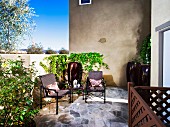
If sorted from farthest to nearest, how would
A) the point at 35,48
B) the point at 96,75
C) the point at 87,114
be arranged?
1. the point at 35,48
2. the point at 96,75
3. the point at 87,114

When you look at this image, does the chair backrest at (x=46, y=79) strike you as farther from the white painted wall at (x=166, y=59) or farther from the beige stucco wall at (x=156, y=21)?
the white painted wall at (x=166, y=59)

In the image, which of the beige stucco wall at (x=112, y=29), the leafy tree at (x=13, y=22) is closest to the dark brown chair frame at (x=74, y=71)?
the beige stucco wall at (x=112, y=29)

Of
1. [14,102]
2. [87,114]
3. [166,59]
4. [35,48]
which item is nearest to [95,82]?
[87,114]

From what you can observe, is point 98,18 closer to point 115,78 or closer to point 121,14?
point 121,14

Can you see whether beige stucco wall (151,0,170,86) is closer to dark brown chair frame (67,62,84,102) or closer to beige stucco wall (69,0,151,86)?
beige stucco wall (69,0,151,86)

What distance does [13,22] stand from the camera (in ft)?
28.7

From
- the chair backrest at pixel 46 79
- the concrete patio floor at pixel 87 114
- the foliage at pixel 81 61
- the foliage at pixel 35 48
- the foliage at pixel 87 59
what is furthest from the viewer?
the foliage at pixel 87 59

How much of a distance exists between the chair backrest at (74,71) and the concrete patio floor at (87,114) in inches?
83.8

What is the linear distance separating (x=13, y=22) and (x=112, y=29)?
16.9ft

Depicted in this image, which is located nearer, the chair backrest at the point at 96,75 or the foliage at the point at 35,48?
the chair backrest at the point at 96,75

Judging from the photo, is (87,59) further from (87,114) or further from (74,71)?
(87,114)

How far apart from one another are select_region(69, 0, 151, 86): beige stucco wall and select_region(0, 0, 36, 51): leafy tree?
2.55 metres

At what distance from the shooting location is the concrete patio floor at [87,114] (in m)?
4.29

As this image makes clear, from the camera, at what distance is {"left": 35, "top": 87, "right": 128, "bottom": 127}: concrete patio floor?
429 cm
